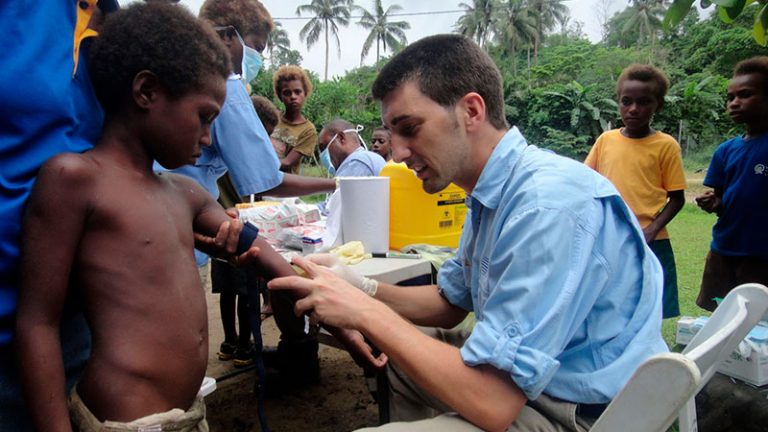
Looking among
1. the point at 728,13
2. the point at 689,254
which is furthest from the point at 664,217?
the point at 689,254

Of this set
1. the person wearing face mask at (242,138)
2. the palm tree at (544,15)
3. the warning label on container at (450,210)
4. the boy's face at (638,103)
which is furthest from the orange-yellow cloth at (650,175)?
the palm tree at (544,15)

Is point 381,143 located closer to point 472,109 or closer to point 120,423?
point 472,109

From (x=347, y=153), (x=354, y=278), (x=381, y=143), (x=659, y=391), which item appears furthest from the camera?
(x=381, y=143)

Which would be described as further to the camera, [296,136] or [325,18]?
[325,18]

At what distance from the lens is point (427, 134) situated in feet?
4.95

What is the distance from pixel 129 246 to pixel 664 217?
350 cm

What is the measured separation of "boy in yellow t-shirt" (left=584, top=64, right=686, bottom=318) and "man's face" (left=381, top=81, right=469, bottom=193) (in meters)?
2.60

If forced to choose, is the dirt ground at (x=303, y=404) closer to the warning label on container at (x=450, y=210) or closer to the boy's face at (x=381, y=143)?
the warning label on container at (x=450, y=210)

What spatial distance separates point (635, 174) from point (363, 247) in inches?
94.4

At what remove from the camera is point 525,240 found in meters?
1.23

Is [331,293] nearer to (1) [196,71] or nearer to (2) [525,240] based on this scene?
(2) [525,240]

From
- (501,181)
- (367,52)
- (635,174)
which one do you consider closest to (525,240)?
(501,181)

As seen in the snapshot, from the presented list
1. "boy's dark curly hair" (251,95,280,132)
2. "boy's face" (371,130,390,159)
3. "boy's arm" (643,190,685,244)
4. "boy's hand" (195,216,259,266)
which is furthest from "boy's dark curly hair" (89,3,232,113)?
"boy's face" (371,130,390,159)

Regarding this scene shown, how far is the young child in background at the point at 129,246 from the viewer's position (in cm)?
102
